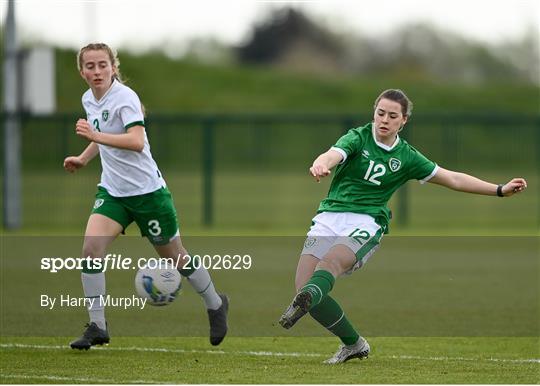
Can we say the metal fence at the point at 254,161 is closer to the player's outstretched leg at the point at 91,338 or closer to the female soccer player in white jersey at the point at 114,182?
the female soccer player in white jersey at the point at 114,182

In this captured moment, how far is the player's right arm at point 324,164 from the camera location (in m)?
6.93

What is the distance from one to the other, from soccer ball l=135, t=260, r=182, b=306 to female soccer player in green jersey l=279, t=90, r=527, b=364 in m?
1.10

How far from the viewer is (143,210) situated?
8312 millimetres

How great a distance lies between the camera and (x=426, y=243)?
18688 mm

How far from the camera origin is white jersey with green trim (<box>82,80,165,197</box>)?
26.8ft

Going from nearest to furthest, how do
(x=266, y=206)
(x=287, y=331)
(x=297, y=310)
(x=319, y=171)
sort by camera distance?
(x=319, y=171), (x=297, y=310), (x=287, y=331), (x=266, y=206)

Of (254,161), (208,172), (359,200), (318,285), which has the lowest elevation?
(254,161)

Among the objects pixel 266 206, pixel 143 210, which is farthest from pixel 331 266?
pixel 266 206

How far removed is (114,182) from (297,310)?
72.2 inches

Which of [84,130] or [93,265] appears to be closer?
[84,130]

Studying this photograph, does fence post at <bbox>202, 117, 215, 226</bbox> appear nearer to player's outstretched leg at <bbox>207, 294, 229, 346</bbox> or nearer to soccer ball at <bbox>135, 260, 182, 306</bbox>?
player's outstretched leg at <bbox>207, 294, 229, 346</bbox>

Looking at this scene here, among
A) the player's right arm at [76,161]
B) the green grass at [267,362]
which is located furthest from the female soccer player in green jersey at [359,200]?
the player's right arm at [76,161]

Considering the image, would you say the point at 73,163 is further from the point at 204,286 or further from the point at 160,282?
the point at 204,286

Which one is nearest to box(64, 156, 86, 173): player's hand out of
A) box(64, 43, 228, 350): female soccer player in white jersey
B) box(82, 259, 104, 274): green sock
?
box(64, 43, 228, 350): female soccer player in white jersey
